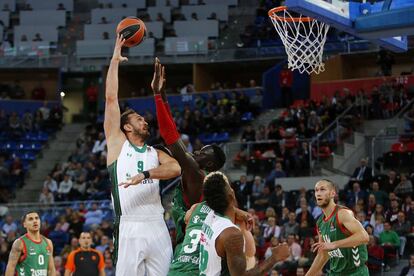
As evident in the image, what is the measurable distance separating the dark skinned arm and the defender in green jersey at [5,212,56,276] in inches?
186

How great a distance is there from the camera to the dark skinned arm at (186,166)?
758cm

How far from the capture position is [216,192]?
22.0 ft

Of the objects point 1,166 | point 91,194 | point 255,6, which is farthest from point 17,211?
point 255,6

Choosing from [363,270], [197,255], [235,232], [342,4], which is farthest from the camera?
[342,4]

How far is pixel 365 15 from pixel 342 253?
279 centimetres

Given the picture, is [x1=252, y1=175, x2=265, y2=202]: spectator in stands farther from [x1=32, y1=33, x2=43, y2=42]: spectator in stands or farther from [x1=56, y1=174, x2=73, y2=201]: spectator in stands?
[x1=32, y1=33, x2=43, y2=42]: spectator in stands

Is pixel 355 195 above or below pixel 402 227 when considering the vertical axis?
above

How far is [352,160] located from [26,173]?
1064 centimetres

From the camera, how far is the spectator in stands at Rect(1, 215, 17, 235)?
2053cm

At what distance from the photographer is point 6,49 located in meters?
30.2

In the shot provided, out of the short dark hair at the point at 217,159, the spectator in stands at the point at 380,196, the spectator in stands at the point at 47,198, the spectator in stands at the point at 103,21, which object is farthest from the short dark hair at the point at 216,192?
the spectator in stands at the point at 103,21

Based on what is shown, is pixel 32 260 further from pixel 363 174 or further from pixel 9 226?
pixel 363 174

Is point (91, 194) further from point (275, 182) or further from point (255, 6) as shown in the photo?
point (255, 6)

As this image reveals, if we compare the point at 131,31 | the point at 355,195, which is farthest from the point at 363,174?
the point at 131,31
